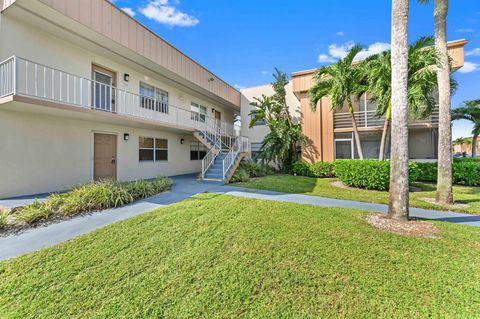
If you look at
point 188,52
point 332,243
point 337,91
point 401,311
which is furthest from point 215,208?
point 188,52

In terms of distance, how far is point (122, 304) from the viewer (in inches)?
97.8

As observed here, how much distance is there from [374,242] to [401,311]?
170cm

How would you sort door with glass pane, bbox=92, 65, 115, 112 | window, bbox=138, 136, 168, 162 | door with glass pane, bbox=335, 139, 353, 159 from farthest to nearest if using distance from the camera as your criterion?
1. door with glass pane, bbox=335, 139, 353, 159
2. window, bbox=138, 136, 168, 162
3. door with glass pane, bbox=92, 65, 115, 112

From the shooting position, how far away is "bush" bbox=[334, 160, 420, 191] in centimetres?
842

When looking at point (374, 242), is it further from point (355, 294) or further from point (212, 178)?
point (212, 178)

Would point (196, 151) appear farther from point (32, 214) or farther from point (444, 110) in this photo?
point (444, 110)

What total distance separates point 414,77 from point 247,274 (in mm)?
9971

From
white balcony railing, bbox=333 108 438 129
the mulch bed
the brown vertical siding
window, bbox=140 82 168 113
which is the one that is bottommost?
the mulch bed

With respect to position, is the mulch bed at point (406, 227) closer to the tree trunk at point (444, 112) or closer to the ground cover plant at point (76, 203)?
the tree trunk at point (444, 112)

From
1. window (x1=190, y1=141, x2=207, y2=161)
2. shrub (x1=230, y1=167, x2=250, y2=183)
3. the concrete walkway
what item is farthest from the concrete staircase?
the concrete walkway

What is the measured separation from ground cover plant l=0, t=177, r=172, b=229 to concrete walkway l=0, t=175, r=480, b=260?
367mm

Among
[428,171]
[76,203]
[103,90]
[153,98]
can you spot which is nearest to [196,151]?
[153,98]

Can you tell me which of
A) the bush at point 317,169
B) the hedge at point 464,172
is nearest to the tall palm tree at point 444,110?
the hedge at point 464,172

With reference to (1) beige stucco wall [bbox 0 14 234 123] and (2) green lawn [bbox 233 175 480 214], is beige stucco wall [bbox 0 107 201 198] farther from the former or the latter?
(2) green lawn [bbox 233 175 480 214]
